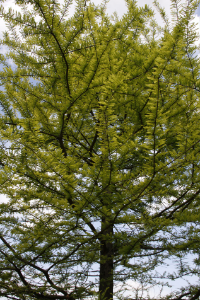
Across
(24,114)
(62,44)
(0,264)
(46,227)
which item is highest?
(62,44)

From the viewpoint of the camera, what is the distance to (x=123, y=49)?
139 inches

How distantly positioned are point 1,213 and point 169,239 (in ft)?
7.81

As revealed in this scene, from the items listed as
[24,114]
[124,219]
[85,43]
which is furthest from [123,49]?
[124,219]

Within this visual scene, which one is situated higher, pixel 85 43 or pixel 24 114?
pixel 85 43

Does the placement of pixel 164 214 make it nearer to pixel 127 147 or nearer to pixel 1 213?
pixel 127 147

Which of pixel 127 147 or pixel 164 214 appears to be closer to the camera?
pixel 127 147

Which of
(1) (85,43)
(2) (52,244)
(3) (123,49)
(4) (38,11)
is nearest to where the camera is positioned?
(4) (38,11)

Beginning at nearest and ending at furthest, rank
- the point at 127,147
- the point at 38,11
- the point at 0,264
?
the point at 127,147 < the point at 38,11 < the point at 0,264

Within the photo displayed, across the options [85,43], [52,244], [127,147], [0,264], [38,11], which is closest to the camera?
[127,147]

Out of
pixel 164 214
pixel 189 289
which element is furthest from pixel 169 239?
pixel 189 289

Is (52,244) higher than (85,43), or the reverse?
(85,43)

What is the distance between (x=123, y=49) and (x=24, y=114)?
199cm

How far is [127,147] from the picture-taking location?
2.00m

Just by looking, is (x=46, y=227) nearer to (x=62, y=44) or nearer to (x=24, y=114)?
(x=24, y=114)
